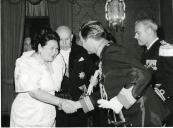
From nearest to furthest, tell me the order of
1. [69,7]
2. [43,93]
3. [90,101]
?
[43,93] → [90,101] → [69,7]

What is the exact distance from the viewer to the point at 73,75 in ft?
13.5

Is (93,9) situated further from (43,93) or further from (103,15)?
(43,93)

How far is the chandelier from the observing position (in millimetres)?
7105

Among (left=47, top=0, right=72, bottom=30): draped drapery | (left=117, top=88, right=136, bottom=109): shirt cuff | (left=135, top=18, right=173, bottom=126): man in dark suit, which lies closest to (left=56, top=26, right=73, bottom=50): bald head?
(left=135, top=18, right=173, bottom=126): man in dark suit

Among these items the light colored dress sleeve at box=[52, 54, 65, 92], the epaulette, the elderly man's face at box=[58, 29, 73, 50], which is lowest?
the light colored dress sleeve at box=[52, 54, 65, 92]

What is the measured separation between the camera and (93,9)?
25.6 feet

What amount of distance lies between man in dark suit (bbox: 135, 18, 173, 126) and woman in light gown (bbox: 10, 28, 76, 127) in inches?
46.0

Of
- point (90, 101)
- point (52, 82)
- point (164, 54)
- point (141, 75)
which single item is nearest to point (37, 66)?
point (52, 82)

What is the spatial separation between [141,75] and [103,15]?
570 centimetres

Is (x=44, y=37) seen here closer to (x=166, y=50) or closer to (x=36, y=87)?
(x=36, y=87)

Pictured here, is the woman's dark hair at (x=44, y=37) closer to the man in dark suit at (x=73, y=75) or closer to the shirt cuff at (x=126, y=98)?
the shirt cuff at (x=126, y=98)

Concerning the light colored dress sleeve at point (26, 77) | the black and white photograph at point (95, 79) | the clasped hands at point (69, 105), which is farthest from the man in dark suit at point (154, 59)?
the light colored dress sleeve at point (26, 77)

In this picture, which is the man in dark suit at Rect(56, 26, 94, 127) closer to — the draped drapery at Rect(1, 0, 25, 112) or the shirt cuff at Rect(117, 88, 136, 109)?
the shirt cuff at Rect(117, 88, 136, 109)

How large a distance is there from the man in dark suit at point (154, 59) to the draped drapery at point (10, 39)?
4.96m
